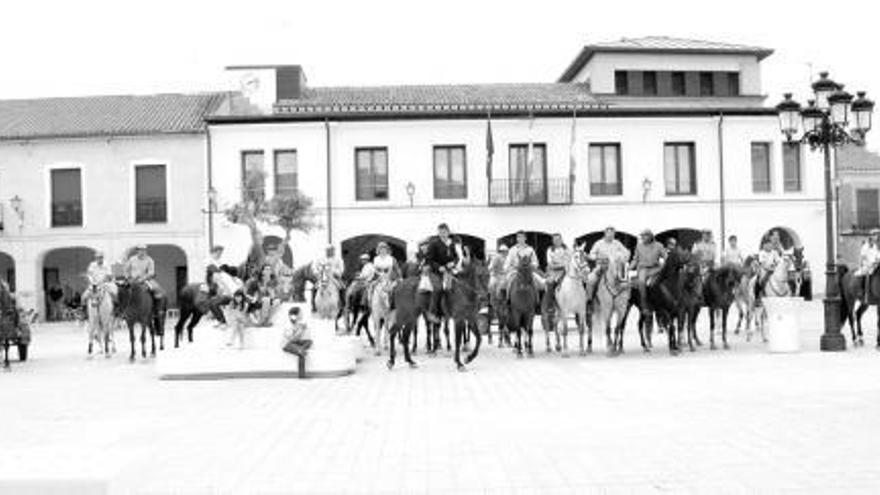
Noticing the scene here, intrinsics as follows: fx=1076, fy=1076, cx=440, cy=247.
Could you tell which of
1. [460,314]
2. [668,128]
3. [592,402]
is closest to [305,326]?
[460,314]

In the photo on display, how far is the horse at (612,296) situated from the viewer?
18578mm

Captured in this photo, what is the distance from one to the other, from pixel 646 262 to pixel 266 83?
82.2 ft

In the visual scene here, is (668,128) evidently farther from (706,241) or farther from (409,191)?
(706,241)

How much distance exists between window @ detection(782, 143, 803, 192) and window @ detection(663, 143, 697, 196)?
11.0 ft

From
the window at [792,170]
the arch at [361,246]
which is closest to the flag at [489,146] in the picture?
the arch at [361,246]

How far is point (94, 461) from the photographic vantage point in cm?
873

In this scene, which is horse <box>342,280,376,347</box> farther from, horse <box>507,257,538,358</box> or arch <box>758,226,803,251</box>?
arch <box>758,226,803,251</box>

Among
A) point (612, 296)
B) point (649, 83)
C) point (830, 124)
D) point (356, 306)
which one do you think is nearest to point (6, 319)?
point (356, 306)

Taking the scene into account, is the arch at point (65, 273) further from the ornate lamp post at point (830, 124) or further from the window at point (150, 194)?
the ornate lamp post at point (830, 124)

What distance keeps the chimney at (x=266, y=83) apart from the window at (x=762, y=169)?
17.4 m

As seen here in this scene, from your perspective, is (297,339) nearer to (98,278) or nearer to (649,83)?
(98,278)

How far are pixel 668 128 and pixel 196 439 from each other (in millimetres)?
30829

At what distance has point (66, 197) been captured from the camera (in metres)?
39.8

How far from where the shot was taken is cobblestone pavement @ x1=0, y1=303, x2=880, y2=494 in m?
7.76
